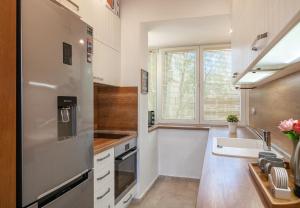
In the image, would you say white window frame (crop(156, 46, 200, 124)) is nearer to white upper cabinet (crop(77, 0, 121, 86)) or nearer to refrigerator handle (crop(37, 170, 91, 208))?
white upper cabinet (crop(77, 0, 121, 86))

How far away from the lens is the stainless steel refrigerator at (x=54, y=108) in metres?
1.08

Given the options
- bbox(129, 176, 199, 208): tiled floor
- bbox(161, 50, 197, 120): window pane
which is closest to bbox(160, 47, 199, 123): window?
bbox(161, 50, 197, 120): window pane

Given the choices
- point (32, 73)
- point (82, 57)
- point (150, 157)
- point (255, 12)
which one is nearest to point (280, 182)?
point (255, 12)

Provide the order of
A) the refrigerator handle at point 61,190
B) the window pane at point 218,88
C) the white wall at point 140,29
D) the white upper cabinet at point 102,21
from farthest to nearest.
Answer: the window pane at point 218,88 → the white wall at point 140,29 → the white upper cabinet at point 102,21 → the refrigerator handle at point 61,190

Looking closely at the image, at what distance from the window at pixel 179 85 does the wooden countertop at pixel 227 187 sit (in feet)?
8.01

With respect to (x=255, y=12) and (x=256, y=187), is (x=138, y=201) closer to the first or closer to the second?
(x=256, y=187)

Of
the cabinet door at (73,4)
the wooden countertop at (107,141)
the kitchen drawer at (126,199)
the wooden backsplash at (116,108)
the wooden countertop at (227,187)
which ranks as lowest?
the kitchen drawer at (126,199)

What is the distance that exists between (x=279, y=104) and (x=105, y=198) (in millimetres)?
1677

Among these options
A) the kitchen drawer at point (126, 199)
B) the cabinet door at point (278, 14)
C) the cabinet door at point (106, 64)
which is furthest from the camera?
the kitchen drawer at point (126, 199)

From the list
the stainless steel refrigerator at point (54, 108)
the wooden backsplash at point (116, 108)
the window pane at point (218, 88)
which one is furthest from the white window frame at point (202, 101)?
the stainless steel refrigerator at point (54, 108)

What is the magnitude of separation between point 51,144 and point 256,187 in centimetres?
105

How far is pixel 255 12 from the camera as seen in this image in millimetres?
1068

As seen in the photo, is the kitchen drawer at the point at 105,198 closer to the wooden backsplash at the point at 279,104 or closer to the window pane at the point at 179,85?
the wooden backsplash at the point at 279,104

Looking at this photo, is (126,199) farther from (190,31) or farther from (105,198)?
(190,31)
